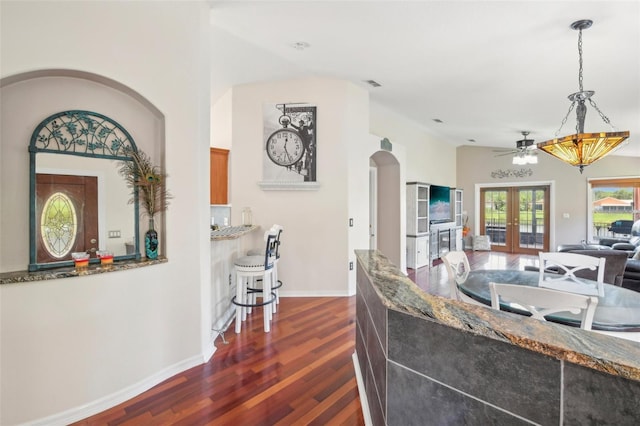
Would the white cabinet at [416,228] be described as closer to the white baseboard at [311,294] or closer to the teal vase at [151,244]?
the white baseboard at [311,294]

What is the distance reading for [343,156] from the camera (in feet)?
14.3

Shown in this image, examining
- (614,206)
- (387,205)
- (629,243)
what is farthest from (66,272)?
(614,206)

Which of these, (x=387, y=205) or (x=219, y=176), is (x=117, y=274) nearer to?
(x=219, y=176)

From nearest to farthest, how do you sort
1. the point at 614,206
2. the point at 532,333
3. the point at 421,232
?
the point at 532,333, the point at 421,232, the point at 614,206

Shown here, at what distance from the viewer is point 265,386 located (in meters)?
2.23

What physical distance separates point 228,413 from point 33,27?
264 centimetres

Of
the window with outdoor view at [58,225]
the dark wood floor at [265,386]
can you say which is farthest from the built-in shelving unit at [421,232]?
the window with outdoor view at [58,225]

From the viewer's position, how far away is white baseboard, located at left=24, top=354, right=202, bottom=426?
6.06 ft

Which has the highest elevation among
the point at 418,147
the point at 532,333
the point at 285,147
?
the point at 418,147

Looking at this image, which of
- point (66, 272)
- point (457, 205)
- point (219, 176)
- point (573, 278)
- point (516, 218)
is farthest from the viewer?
point (516, 218)

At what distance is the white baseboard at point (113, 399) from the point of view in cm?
185

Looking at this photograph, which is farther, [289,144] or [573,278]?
[289,144]

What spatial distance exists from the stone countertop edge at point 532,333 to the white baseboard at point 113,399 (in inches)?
76.2

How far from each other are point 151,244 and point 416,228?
17.8 ft
